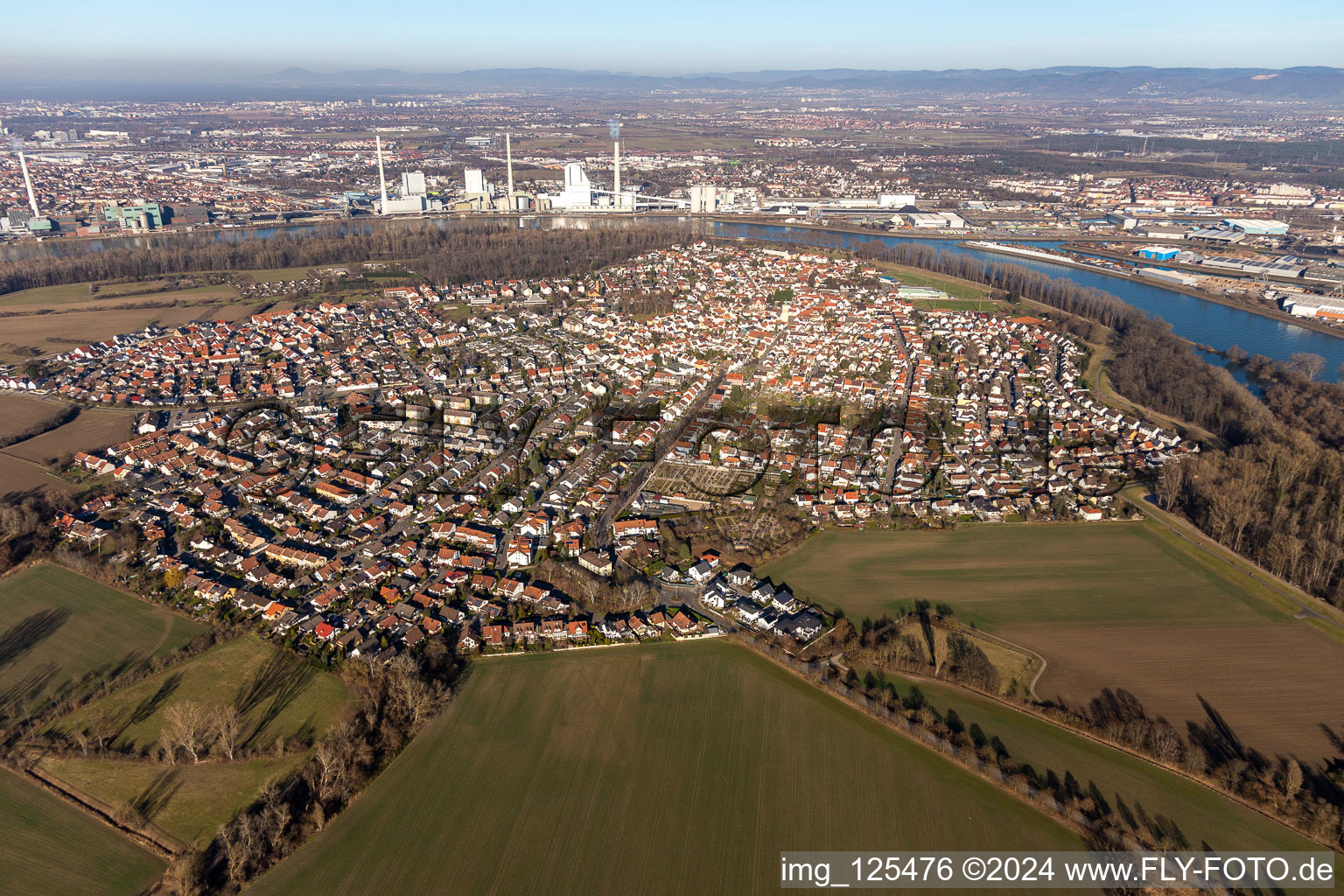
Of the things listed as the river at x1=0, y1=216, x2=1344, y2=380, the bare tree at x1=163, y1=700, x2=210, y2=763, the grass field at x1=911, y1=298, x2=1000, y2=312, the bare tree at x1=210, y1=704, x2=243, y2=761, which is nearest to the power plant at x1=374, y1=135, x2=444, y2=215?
Answer: the river at x1=0, y1=216, x2=1344, y2=380

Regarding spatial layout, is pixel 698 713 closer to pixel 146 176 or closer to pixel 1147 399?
pixel 1147 399

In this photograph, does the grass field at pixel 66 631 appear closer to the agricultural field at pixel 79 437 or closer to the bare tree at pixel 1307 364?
the agricultural field at pixel 79 437

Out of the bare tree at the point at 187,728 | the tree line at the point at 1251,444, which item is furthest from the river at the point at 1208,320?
the bare tree at the point at 187,728

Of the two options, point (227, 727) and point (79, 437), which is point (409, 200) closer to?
point (79, 437)

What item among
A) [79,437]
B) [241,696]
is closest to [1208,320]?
[241,696]

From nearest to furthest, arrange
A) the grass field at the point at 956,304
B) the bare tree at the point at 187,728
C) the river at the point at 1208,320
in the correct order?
the bare tree at the point at 187,728 < the river at the point at 1208,320 < the grass field at the point at 956,304
